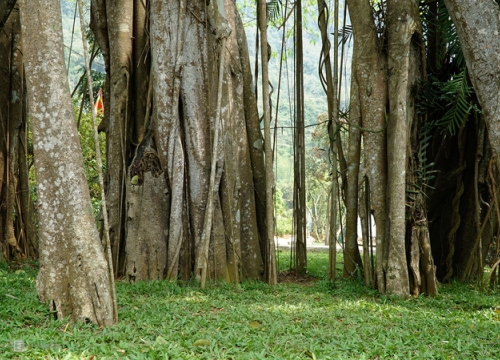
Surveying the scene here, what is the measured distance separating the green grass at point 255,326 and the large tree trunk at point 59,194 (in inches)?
7.7

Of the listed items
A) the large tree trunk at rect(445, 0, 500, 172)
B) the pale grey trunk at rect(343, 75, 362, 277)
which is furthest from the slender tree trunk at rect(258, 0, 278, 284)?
the large tree trunk at rect(445, 0, 500, 172)

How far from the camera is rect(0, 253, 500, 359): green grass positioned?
344cm

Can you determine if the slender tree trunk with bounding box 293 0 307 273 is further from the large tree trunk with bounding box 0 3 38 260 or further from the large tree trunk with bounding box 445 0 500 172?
the large tree trunk with bounding box 445 0 500 172

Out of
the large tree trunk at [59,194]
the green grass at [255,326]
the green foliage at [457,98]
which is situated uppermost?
the green foliage at [457,98]

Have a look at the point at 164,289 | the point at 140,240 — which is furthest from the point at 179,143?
the point at 164,289

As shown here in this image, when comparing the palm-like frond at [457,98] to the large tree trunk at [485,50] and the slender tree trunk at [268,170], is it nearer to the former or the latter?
the slender tree trunk at [268,170]

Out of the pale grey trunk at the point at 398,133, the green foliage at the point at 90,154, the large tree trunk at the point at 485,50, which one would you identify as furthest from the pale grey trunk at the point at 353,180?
the green foliage at the point at 90,154

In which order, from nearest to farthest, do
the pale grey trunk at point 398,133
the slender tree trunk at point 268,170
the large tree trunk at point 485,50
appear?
the large tree trunk at point 485,50, the pale grey trunk at point 398,133, the slender tree trunk at point 268,170

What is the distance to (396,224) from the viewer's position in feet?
19.1

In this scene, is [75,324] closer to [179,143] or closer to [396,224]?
[179,143]

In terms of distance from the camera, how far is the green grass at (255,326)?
344 centimetres

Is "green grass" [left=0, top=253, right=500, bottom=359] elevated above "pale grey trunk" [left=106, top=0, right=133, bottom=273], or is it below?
below

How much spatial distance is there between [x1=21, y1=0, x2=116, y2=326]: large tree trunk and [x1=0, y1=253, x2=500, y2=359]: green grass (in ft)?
0.64

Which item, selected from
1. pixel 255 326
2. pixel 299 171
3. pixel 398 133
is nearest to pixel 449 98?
pixel 398 133
